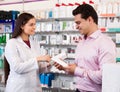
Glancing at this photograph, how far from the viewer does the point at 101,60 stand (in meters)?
2.18

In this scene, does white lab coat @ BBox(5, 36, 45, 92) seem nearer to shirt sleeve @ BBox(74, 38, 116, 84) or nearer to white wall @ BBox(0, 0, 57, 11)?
shirt sleeve @ BBox(74, 38, 116, 84)

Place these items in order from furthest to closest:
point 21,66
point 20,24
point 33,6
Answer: point 33,6 < point 20,24 < point 21,66

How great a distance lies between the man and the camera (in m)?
2.20

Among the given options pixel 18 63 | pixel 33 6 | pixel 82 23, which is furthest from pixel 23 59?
pixel 33 6

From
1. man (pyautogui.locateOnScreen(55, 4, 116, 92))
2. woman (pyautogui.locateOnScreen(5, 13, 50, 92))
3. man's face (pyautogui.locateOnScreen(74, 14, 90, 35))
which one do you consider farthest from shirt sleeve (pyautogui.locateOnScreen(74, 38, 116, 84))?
woman (pyautogui.locateOnScreen(5, 13, 50, 92))

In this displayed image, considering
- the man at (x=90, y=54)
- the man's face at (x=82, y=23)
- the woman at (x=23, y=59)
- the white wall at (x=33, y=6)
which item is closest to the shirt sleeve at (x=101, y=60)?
the man at (x=90, y=54)

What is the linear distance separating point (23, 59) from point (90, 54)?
903 millimetres

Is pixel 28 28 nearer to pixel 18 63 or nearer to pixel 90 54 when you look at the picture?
pixel 18 63

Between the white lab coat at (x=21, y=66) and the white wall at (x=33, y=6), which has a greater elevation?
the white wall at (x=33, y=6)

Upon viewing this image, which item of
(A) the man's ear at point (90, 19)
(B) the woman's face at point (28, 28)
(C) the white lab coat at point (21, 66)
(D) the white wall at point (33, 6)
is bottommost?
(C) the white lab coat at point (21, 66)

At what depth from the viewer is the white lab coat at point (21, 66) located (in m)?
2.75

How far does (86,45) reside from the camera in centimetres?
238

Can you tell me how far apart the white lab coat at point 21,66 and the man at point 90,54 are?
562 mm

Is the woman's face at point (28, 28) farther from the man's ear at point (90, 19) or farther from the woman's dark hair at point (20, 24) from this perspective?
the man's ear at point (90, 19)
